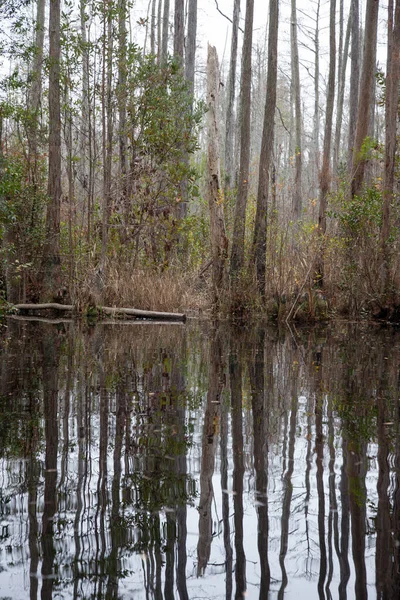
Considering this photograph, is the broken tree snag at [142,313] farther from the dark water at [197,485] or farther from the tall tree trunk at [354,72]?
the tall tree trunk at [354,72]

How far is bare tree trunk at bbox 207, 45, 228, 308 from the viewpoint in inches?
477

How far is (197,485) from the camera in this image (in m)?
2.71

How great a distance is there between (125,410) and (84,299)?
25.9ft

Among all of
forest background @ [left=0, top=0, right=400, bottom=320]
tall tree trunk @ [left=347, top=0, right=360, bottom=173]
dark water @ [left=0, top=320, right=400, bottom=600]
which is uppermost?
tall tree trunk @ [left=347, top=0, right=360, bottom=173]

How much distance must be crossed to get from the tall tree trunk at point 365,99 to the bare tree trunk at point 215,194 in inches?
113

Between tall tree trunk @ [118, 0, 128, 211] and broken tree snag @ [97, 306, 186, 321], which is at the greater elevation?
tall tree trunk @ [118, 0, 128, 211]

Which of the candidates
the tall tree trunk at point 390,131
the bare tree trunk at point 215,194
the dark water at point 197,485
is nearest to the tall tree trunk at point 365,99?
the tall tree trunk at point 390,131

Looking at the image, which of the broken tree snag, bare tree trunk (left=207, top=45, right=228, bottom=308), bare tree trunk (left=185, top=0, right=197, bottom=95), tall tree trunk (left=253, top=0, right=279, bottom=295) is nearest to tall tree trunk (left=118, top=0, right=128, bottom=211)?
bare tree trunk (left=207, top=45, right=228, bottom=308)

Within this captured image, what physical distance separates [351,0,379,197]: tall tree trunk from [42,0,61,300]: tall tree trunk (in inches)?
245

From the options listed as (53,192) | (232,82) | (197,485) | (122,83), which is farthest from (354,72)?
(197,485)

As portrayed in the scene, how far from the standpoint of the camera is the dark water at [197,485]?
1.95m

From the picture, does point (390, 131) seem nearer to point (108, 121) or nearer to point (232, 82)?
point (108, 121)

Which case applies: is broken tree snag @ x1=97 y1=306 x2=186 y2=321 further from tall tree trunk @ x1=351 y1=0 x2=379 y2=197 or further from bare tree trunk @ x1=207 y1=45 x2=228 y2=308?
tall tree trunk @ x1=351 y1=0 x2=379 y2=197

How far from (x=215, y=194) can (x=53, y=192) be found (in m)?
3.65
